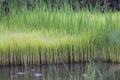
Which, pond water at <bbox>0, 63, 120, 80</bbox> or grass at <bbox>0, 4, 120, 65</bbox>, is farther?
grass at <bbox>0, 4, 120, 65</bbox>

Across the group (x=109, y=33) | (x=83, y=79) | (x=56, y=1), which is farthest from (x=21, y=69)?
(x=56, y=1)

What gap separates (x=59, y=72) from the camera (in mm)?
6008

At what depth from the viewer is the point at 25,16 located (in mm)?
7344

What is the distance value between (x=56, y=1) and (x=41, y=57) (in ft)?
10.7

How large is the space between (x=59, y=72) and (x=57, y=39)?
901 mm

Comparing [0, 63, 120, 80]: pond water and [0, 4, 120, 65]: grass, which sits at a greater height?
[0, 4, 120, 65]: grass

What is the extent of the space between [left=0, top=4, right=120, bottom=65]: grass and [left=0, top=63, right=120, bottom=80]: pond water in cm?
18

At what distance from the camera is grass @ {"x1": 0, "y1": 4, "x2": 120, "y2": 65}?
6.49 metres

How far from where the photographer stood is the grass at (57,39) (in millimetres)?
6488

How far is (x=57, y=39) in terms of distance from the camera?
6.73 m

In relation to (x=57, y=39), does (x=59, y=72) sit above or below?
below

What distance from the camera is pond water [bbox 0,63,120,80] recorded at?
224 inches

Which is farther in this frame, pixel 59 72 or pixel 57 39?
pixel 57 39

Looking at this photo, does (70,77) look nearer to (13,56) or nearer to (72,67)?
(72,67)
